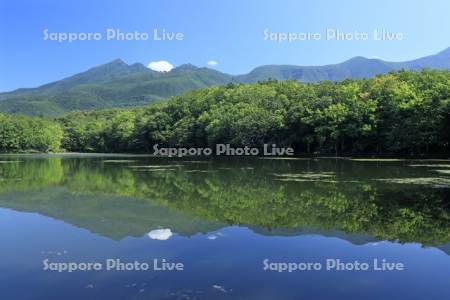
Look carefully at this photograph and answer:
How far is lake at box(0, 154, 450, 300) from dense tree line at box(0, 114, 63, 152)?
9841cm

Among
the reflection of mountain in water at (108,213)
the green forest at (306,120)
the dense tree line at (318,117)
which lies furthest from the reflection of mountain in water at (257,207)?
the dense tree line at (318,117)

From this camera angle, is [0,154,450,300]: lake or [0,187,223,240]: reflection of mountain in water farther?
[0,187,223,240]: reflection of mountain in water

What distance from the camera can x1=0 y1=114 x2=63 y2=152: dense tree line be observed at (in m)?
110

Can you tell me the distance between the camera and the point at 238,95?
92.0m

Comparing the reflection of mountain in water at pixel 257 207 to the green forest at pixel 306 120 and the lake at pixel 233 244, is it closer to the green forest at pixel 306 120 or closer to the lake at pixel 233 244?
the lake at pixel 233 244

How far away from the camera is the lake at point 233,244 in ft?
26.0

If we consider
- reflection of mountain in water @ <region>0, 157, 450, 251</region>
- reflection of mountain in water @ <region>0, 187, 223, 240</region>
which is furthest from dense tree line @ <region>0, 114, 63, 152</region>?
reflection of mountain in water @ <region>0, 187, 223, 240</region>

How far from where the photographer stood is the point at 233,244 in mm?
11164

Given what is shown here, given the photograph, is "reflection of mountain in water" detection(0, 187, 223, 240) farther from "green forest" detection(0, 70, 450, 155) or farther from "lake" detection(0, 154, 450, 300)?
"green forest" detection(0, 70, 450, 155)

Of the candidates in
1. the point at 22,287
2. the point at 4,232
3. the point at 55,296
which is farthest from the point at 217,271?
the point at 4,232

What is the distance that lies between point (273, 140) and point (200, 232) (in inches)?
2339

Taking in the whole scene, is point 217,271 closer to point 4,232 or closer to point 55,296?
point 55,296

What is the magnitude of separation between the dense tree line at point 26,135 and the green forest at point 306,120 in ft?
0.81

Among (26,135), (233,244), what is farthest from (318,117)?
(26,135)
